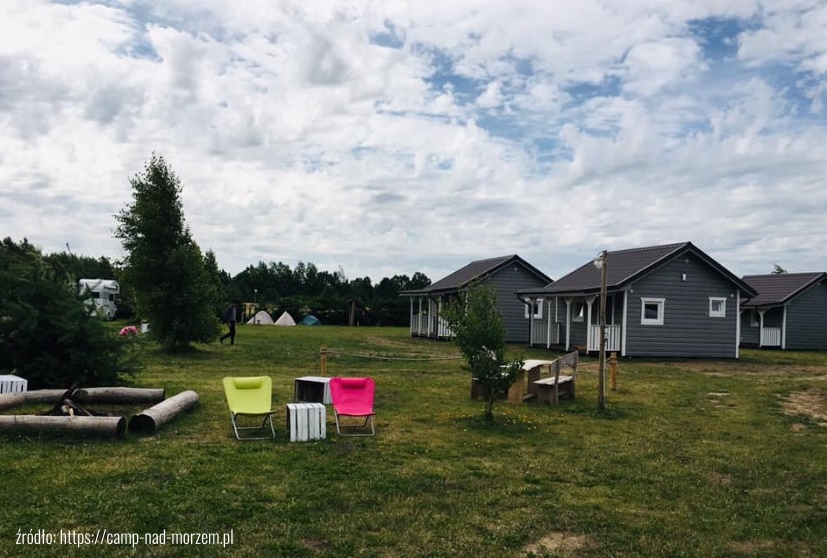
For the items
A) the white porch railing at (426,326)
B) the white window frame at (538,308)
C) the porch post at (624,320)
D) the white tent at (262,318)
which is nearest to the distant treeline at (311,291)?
the white tent at (262,318)

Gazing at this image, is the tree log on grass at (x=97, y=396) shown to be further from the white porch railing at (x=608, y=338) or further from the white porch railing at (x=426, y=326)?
the white porch railing at (x=426, y=326)

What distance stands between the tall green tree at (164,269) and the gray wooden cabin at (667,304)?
39.7 feet

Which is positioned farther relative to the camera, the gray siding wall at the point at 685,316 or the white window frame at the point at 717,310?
the white window frame at the point at 717,310

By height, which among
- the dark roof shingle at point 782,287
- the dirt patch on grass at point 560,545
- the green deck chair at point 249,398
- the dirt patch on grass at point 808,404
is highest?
the dark roof shingle at point 782,287

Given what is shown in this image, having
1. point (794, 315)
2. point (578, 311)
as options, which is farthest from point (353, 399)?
point (794, 315)

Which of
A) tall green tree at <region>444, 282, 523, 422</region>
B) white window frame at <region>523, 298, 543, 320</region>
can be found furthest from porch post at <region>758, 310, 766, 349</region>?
tall green tree at <region>444, 282, 523, 422</region>

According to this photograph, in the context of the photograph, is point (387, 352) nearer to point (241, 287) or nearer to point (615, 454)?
point (615, 454)

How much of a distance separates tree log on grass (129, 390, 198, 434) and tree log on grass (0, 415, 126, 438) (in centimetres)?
43

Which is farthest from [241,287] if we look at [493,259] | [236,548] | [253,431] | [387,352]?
[236,548]

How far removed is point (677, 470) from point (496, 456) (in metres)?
1.89

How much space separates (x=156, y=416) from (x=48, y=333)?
14.1 feet

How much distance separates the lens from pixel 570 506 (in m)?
6.05

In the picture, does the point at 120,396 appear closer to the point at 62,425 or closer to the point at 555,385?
the point at 62,425

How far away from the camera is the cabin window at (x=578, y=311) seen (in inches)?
999
